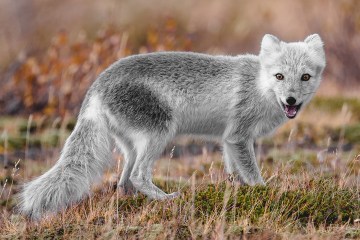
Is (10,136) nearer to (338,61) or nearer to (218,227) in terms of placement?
(218,227)

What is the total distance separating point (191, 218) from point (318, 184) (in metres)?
1.45

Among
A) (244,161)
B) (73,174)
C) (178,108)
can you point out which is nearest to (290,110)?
(244,161)

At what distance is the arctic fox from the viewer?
19.4 ft

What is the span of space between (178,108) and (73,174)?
45.4 inches

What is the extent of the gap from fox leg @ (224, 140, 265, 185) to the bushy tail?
117 centimetres

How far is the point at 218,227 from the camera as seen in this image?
188 inches

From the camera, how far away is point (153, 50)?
41.2 ft

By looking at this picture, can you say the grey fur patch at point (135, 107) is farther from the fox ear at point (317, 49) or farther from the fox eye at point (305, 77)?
the fox ear at point (317, 49)

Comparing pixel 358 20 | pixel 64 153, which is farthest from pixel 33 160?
pixel 358 20

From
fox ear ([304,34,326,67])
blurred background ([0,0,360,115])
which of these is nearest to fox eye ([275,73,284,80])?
fox ear ([304,34,326,67])

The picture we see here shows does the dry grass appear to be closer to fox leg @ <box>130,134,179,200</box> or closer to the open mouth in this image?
fox leg @ <box>130,134,179,200</box>

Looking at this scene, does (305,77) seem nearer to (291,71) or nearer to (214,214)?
(291,71)

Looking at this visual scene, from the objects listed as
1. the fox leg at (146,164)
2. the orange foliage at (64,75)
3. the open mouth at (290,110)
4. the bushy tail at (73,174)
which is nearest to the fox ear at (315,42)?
the open mouth at (290,110)

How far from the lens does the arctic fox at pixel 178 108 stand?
19.4 ft
